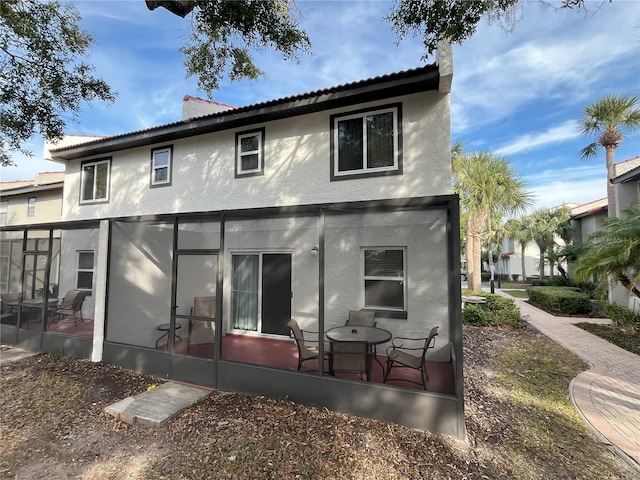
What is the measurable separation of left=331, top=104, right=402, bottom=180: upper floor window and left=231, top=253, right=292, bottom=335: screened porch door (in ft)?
10.1

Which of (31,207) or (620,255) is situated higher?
(31,207)

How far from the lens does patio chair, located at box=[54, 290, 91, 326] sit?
9.49m

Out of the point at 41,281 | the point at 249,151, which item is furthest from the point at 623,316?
the point at 41,281

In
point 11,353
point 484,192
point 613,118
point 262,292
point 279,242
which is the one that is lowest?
point 11,353

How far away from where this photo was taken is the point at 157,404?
4.83 meters

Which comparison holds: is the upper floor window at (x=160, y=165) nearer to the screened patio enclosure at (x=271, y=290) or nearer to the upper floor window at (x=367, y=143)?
the screened patio enclosure at (x=271, y=290)

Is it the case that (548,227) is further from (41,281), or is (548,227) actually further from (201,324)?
(41,281)

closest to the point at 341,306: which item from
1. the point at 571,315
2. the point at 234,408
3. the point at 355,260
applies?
the point at 355,260

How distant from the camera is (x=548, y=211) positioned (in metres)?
27.7

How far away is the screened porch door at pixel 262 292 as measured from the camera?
8.34m

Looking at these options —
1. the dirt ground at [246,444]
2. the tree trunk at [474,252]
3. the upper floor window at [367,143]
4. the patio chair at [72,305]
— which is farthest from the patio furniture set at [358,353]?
the tree trunk at [474,252]

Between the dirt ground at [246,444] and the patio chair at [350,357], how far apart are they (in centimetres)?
68

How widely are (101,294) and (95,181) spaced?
5.61 meters

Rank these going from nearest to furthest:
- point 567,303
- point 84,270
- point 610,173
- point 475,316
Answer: point 84,270
point 475,316
point 567,303
point 610,173
